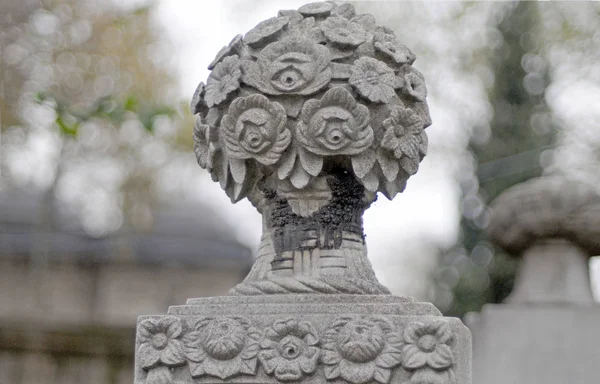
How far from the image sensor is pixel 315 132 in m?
3.60

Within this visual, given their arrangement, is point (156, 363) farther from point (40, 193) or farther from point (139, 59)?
point (40, 193)

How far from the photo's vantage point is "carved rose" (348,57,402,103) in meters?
3.63

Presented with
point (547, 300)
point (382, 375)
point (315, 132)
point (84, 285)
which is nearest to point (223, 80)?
point (315, 132)

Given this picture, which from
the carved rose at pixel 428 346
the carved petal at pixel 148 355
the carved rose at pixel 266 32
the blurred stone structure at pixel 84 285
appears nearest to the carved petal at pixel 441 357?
the carved rose at pixel 428 346

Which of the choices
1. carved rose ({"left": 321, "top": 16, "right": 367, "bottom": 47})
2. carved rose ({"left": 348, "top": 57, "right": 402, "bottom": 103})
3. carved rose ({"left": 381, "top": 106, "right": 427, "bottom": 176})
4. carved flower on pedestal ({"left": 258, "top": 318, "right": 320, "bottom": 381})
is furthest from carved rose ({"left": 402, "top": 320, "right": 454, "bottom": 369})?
carved rose ({"left": 321, "top": 16, "right": 367, "bottom": 47})

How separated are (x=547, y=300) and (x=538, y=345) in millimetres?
436

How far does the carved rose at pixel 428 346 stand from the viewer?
10.8 ft

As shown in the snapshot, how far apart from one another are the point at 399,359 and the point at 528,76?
1509 centimetres

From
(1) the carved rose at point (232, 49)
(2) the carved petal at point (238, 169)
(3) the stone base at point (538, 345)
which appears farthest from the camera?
(3) the stone base at point (538, 345)

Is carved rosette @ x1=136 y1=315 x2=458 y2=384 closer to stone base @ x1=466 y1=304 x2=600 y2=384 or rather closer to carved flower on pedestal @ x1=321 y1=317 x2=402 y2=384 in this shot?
carved flower on pedestal @ x1=321 y1=317 x2=402 y2=384

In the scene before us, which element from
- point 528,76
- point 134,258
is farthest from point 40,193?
point 528,76

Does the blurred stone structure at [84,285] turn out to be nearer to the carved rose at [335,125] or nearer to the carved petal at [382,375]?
the carved rose at [335,125]

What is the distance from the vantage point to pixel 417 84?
387 centimetres

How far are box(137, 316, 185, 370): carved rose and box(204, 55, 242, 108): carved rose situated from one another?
94cm
